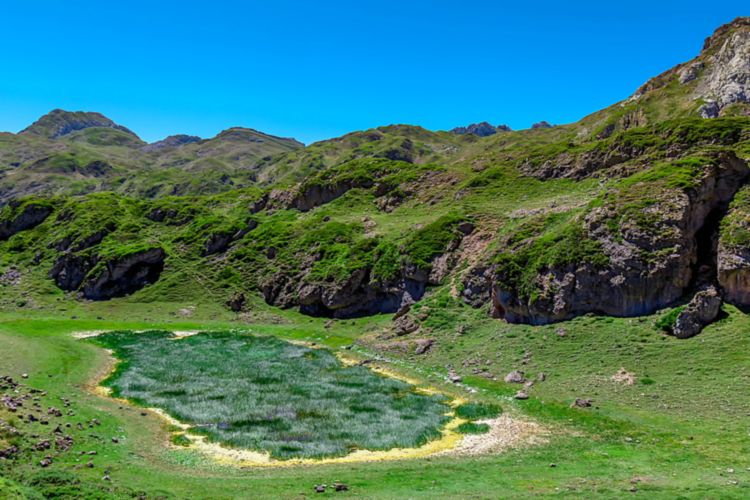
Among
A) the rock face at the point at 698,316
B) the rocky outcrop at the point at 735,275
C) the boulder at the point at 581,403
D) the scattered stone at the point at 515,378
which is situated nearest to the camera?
the boulder at the point at 581,403

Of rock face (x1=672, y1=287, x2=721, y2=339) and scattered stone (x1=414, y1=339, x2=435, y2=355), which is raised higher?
rock face (x1=672, y1=287, x2=721, y2=339)

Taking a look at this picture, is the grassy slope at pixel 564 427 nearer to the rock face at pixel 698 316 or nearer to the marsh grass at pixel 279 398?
the rock face at pixel 698 316

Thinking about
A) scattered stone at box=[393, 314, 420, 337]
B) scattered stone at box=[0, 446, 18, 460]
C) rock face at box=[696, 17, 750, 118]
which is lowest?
scattered stone at box=[0, 446, 18, 460]

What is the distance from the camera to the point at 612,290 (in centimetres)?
A: 5644

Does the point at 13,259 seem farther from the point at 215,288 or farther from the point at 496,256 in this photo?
the point at 496,256

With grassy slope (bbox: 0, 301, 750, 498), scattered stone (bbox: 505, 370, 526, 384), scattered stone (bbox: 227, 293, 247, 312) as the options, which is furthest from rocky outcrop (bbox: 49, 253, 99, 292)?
scattered stone (bbox: 505, 370, 526, 384)

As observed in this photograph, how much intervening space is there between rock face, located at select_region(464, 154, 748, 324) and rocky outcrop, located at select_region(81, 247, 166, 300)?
91688 millimetres

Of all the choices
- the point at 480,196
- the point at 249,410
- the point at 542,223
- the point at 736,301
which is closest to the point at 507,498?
the point at 249,410

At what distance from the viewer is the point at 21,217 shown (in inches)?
6353

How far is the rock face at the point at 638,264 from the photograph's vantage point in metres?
54.1

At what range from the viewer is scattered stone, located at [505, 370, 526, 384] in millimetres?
48625

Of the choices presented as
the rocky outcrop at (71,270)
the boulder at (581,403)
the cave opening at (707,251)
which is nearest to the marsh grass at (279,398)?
the boulder at (581,403)

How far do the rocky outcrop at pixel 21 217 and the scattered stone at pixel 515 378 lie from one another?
551ft

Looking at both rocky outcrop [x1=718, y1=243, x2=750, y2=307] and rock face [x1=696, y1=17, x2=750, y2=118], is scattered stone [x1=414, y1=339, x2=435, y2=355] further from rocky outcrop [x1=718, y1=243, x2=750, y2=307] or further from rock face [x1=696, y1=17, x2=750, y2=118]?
rock face [x1=696, y1=17, x2=750, y2=118]
